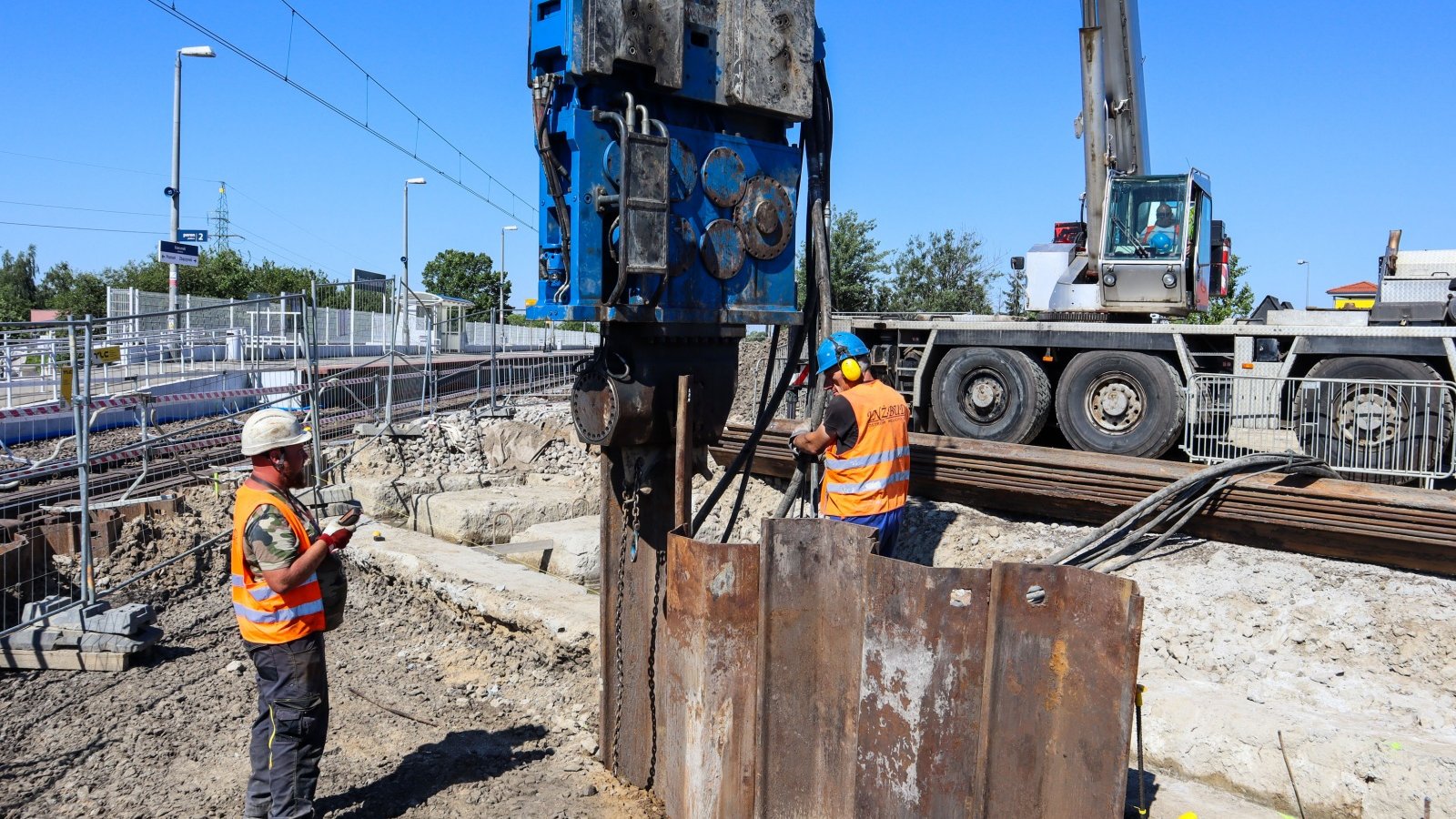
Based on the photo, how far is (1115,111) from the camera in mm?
10945

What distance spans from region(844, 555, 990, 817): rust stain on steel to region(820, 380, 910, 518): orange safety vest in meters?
1.87

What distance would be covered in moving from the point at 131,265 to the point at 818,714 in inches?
2384

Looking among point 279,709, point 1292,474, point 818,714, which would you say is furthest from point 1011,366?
point 279,709

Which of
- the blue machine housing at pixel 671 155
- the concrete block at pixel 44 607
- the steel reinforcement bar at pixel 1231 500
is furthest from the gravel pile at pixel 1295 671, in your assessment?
the concrete block at pixel 44 607

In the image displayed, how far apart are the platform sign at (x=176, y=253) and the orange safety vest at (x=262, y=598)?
18761 millimetres

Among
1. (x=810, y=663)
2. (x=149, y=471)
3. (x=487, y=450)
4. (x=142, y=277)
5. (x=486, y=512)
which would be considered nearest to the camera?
(x=810, y=663)

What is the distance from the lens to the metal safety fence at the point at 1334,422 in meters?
8.23

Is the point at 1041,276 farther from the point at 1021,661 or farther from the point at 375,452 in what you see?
the point at 1021,661

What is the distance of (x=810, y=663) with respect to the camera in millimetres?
3674

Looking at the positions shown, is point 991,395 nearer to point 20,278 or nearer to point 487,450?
point 487,450

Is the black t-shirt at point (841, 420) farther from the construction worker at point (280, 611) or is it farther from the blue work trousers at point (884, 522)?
the construction worker at point (280, 611)

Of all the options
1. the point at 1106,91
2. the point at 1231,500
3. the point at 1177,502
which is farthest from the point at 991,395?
the point at 1231,500

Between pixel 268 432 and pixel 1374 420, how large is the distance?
8665 millimetres

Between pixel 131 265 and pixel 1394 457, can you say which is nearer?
pixel 1394 457
